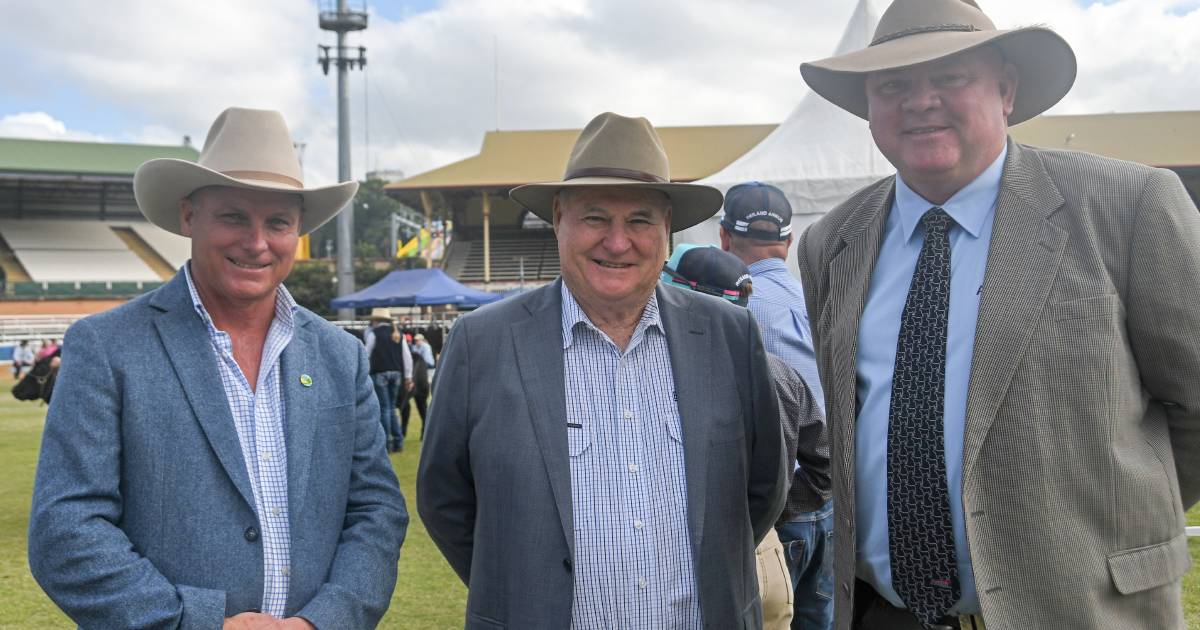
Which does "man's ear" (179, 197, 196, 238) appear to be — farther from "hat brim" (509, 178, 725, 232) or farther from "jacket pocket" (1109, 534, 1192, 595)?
"jacket pocket" (1109, 534, 1192, 595)

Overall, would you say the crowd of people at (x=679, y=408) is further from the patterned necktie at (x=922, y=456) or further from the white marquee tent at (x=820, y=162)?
the white marquee tent at (x=820, y=162)

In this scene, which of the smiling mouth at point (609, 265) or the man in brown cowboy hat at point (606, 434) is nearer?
the man in brown cowboy hat at point (606, 434)

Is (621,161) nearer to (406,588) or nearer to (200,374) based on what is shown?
(200,374)

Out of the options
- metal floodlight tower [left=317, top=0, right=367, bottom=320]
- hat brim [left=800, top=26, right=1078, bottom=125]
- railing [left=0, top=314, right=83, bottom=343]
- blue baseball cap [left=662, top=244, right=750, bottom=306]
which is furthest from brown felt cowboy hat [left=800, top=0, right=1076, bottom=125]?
railing [left=0, top=314, right=83, bottom=343]

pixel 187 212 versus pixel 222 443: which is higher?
pixel 187 212

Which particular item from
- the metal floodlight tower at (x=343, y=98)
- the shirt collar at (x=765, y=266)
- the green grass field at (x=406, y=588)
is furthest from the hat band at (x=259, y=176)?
the metal floodlight tower at (x=343, y=98)

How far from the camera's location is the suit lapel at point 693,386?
233 cm

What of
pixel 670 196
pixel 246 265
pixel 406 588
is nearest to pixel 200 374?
pixel 246 265

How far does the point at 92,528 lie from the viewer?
1.96 metres

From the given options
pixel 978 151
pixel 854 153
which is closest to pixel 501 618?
pixel 978 151

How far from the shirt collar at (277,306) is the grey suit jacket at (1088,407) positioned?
5.43ft

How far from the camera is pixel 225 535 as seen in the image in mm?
2094

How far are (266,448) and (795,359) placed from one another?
74.6 inches

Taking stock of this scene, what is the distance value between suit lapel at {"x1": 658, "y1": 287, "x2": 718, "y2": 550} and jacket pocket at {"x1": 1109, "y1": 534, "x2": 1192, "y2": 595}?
909mm
